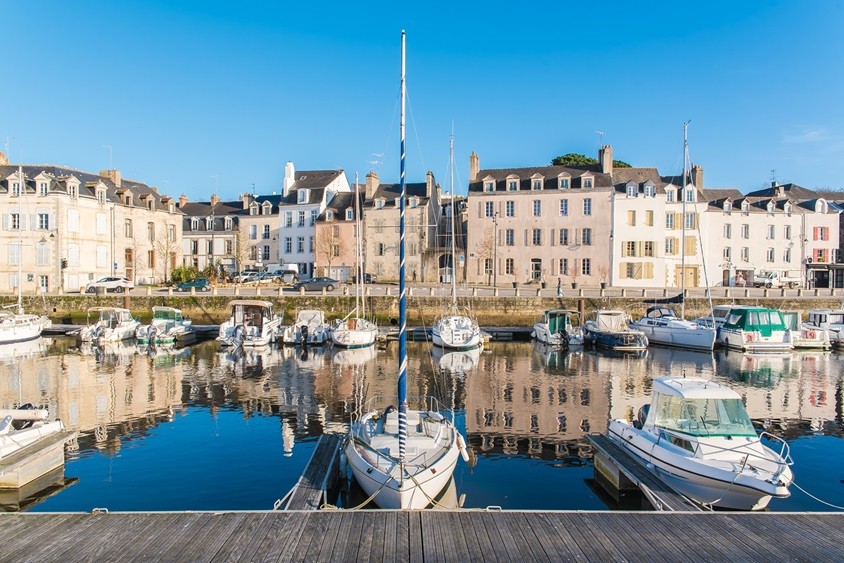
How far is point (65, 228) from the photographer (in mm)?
57062

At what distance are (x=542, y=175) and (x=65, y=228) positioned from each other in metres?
43.4

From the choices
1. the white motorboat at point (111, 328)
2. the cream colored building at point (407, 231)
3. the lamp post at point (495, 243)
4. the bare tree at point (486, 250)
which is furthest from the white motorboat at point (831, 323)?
the white motorboat at point (111, 328)

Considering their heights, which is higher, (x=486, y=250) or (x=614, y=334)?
(x=486, y=250)

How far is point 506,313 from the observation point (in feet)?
167

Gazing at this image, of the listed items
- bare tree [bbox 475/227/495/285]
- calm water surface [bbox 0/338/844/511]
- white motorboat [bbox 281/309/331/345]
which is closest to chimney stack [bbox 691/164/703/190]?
bare tree [bbox 475/227/495/285]

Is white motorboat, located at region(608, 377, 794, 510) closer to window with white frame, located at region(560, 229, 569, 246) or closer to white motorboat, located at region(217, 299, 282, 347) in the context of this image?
white motorboat, located at region(217, 299, 282, 347)

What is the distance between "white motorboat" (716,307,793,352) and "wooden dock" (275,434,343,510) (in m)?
32.2

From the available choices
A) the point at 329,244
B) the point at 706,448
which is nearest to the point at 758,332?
the point at 706,448

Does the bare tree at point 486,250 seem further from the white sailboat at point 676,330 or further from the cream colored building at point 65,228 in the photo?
the cream colored building at point 65,228

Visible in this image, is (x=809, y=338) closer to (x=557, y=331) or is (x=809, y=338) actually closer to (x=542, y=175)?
(x=557, y=331)

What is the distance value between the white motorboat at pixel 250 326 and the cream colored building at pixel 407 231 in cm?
2439

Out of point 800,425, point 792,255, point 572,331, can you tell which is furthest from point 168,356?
point 792,255

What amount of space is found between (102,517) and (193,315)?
42.9 m

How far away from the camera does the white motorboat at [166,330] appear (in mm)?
42438
